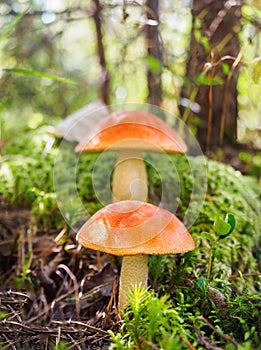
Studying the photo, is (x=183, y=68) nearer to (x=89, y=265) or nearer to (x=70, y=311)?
(x=89, y=265)

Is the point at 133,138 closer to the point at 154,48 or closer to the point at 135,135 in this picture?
the point at 135,135

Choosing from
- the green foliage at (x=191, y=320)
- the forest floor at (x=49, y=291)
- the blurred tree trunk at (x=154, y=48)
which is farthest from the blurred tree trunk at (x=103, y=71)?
the green foliage at (x=191, y=320)

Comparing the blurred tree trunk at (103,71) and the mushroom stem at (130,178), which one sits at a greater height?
the blurred tree trunk at (103,71)

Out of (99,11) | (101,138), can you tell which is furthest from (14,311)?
(99,11)

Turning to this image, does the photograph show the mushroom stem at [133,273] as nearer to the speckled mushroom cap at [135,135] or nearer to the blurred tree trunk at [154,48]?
the speckled mushroom cap at [135,135]

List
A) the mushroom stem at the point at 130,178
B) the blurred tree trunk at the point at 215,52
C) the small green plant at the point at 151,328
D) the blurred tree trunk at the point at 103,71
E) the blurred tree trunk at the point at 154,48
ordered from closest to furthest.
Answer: the small green plant at the point at 151,328, the mushroom stem at the point at 130,178, the blurred tree trunk at the point at 215,52, the blurred tree trunk at the point at 154,48, the blurred tree trunk at the point at 103,71

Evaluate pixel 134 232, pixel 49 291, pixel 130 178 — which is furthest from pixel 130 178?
pixel 134 232
